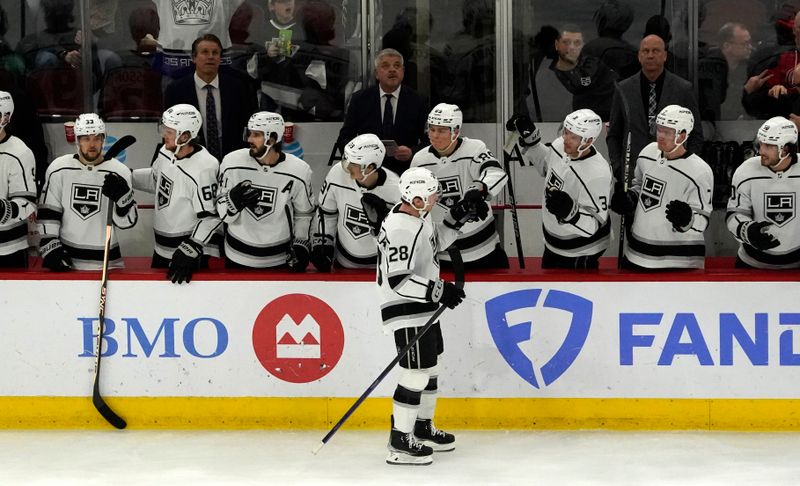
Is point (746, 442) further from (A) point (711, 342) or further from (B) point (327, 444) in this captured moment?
(B) point (327, 444)

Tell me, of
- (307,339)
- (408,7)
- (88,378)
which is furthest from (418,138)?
(88,378)

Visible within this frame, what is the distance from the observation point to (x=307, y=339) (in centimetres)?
631

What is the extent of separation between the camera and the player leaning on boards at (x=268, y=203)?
6.52m

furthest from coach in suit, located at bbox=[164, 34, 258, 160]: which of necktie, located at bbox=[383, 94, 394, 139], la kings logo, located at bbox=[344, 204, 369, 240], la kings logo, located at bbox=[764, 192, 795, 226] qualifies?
la kings logo, located at bbox=[764, 192, 795, 226]

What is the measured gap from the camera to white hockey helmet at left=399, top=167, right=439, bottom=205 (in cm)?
573

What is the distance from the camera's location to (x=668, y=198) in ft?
20.9

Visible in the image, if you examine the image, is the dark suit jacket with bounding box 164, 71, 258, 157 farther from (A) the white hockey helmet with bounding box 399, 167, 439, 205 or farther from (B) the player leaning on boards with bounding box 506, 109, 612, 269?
(A) the white hockey helmet with bounding box 399, 167, 439, 205

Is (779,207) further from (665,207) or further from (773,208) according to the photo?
(665,207)

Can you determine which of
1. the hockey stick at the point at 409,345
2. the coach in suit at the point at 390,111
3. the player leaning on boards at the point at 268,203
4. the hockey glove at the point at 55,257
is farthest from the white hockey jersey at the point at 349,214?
the hockey glove at the point at 55,257

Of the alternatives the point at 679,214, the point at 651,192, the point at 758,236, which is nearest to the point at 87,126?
the point at 651,192

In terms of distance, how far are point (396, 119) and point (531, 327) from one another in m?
1.71

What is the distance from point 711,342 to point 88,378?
2.69 metres

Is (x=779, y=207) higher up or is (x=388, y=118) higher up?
(x=388, y=118)

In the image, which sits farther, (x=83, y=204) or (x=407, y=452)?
(x=83, y=204)
